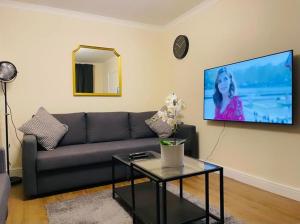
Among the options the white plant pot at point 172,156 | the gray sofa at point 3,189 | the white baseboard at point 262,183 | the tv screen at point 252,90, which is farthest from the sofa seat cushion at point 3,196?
the tv screen at point 252,90

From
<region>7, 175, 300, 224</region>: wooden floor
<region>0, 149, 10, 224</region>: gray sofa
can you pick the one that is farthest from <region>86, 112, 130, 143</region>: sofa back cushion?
<region>0, 149, 10, 224</region>: gray sofa

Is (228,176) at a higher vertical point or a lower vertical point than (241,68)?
lower

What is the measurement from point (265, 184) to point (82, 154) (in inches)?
81.4

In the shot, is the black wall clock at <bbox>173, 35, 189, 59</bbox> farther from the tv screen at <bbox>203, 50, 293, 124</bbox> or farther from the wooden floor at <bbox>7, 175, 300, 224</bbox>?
the wooden floor at <bbox>7, 175, 300, 224</bbox>

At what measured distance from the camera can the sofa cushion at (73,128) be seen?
309cm

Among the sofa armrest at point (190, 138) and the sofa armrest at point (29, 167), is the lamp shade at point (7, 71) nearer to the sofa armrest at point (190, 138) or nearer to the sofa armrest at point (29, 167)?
the sofa armrest at point (29, 167)

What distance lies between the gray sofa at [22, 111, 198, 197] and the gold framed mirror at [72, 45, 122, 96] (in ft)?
1.56

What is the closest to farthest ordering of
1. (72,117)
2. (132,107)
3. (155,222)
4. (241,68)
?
(155,222)
(241,68)
(72,117)
(132,107)

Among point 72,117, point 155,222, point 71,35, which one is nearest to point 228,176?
point 155,222

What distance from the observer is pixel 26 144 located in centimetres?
238

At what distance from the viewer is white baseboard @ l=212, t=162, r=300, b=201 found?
7.46ft

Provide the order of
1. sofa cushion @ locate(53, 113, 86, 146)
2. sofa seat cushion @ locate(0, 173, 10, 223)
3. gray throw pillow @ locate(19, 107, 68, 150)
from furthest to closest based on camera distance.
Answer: sofa cushion @ locate(53, 113, 86, 146), gray throw pillow @ locate(19, 107, 68, 150), sofa seat cushion @ locate(0, 173, 10, 223)

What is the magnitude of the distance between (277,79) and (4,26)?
3.41 m

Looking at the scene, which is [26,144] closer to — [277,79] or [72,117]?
[72,117]
